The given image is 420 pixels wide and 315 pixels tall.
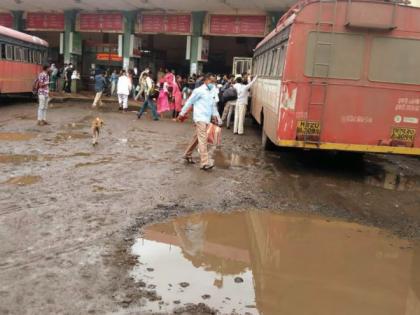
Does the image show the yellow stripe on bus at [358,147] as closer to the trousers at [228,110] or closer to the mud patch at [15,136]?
the mud patch at [15,136]

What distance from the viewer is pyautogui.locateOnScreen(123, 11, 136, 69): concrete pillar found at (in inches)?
1014

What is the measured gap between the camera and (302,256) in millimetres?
5020

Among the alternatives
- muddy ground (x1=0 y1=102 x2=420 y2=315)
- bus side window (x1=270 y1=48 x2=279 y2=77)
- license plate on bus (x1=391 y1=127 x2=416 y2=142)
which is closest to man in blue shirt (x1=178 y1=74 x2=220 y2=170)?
muddy ground (x1=0 y1=102 x2=420 y2=315)

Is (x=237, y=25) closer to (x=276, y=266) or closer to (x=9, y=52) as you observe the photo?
(x=9, y=52)

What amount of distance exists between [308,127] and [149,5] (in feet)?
58.3

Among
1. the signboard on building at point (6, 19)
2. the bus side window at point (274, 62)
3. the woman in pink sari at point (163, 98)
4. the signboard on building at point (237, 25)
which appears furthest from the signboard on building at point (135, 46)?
the bus side window at point (274, 62)

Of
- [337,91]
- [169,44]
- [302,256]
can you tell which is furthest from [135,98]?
[302,256]

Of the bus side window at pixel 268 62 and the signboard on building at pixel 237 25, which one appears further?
the signboard on building at pixel 237 25

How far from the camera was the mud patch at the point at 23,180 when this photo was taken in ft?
23.2

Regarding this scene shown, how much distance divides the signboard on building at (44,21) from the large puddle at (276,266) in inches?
962

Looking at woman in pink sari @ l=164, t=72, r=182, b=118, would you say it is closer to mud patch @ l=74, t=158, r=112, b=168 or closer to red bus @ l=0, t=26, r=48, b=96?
red bus @ l=0, t=26, r=48, b=96

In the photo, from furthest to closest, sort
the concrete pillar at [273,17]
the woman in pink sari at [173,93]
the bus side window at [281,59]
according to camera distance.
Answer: the concrete pillar at [273,17], the woman in pink sari at [173,93], the bus side window at [281,59]

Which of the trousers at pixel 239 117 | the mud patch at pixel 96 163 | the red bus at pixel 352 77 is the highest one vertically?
the red bus at pixel 352 77

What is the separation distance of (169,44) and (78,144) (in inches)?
824
